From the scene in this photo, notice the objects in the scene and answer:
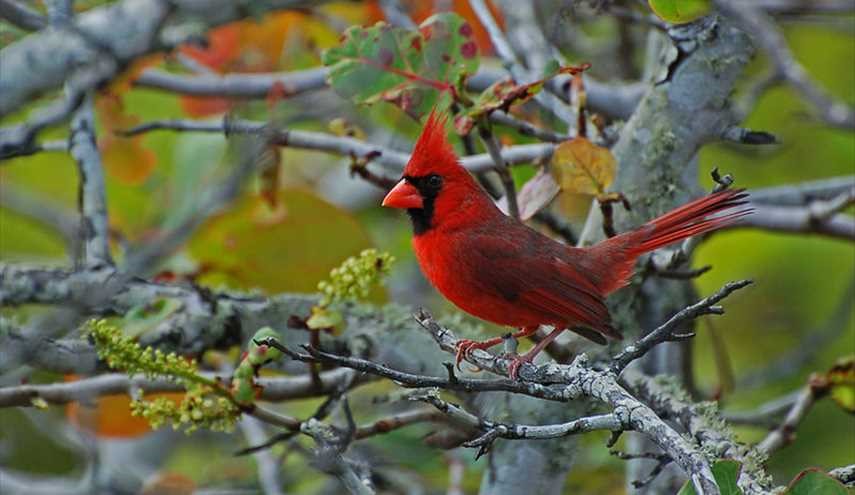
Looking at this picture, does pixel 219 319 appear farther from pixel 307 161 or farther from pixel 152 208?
pixel 307 161

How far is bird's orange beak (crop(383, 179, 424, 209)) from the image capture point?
3141 mm

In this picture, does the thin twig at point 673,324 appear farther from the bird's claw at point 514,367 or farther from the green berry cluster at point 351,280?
the green berry cluster at point 351,280

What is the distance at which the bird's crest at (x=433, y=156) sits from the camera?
3047 mm

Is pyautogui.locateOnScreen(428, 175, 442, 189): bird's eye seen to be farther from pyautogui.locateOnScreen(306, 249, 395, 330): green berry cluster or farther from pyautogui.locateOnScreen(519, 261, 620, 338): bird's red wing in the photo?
pyautogui.locateOnScreen(306, 249, 395, 330): green berry cluster

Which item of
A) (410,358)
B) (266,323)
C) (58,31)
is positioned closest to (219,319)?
(266,323)

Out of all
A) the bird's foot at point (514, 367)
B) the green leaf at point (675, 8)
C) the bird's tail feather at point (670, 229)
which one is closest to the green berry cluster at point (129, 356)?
the bird's foot at point (514, 367)

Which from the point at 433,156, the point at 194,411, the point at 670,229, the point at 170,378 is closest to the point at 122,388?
the point at 170,378

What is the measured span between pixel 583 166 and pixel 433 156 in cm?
52

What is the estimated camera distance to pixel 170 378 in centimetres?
258

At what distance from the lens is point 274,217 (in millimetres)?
3604

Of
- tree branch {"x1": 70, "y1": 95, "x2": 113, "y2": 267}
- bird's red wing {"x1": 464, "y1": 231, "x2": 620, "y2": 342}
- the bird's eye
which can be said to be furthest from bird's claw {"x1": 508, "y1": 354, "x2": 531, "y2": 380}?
tree branch {"x1": 70, "y1": 95, "x2": 113, "y2": 267}

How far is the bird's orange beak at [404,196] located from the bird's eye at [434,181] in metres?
Answer: 0.04

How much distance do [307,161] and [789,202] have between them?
2.68m

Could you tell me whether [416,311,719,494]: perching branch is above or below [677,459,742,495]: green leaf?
above
